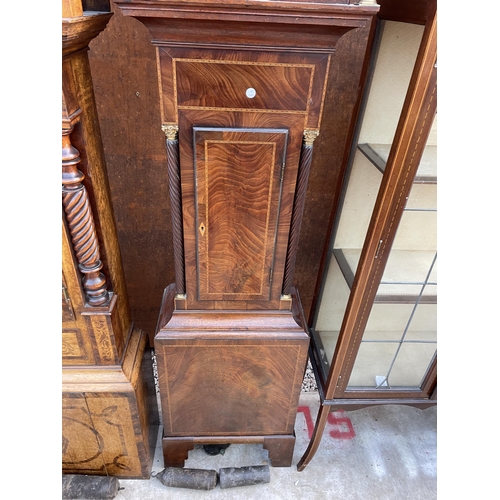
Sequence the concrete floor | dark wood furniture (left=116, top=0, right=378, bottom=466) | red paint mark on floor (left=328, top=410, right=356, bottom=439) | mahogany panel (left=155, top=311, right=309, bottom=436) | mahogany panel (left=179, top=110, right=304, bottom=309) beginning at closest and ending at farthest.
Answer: dark wood furniture (left=116, top=0, right=378, bottom=466) → mahogany panel (left=179, top=110, right=304, bottom=309) → mahogany panel (left=155, top=311, right=309, bottom=436) → the concrete floor → red paint mark on floor (left=328, top=410, right=356, bottom=439)

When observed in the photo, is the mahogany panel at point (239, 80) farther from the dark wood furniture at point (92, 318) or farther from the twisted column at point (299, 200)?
the dark wood furniture at point (92, 318)

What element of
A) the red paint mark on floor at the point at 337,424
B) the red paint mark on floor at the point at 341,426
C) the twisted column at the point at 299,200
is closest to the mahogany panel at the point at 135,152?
the twisted column at the point at 299,200

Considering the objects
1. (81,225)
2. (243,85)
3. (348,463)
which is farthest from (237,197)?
(348,463)

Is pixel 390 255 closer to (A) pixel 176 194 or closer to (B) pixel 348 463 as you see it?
(A) pixel 176 194

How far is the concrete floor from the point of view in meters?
Result: 1.38

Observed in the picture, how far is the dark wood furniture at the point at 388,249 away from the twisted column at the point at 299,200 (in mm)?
187

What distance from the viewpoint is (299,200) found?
1.01 m

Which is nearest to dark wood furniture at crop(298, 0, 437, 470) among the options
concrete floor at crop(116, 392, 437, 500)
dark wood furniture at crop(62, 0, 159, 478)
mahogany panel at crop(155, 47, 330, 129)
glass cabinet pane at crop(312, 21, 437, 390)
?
glass cabinet pane at crop(312, 21, 437, 390)

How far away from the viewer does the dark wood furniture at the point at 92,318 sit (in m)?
0.91

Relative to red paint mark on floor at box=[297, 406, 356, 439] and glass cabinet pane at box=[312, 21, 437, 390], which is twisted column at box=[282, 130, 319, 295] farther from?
red paint mark on floor at box=[297, 406, 356, 439]

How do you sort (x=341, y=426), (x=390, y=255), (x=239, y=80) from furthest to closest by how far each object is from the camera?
(x=341, y=426), (x=390, y=255), (x=239, y=80)

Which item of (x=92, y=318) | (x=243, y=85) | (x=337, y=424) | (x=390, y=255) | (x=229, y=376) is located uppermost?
(x=243, y=85)

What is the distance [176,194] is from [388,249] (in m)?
0.57
